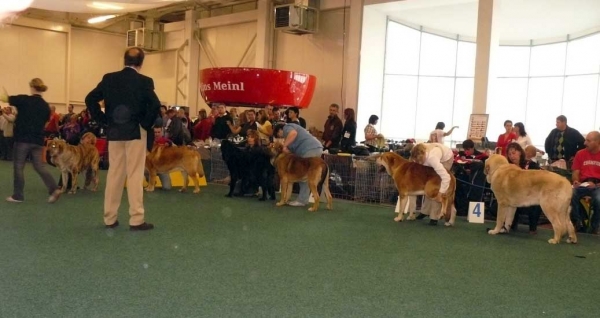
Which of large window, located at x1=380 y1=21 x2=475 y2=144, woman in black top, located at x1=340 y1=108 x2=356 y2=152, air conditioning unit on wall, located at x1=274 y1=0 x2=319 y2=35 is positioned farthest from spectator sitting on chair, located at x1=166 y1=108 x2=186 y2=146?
large window, located at x1=380 y1=21 x2=475 y2=144

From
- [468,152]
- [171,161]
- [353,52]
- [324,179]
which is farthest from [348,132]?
[353,52]

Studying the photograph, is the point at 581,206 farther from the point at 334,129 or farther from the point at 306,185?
the point at 334,129

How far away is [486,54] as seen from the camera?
1180 cm

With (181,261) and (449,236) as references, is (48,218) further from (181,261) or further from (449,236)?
(449,236)

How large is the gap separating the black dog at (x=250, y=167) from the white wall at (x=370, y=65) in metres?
6.25

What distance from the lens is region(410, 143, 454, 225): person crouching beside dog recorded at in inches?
261

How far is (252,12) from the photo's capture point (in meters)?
17.0

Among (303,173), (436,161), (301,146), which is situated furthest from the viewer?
(301,146)

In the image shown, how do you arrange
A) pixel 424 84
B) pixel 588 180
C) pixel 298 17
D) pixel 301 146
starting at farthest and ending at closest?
pixel 424 84, pixel 298 17, pixel 301 146, pixel 588 180

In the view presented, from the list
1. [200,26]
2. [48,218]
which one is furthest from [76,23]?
[48,218]

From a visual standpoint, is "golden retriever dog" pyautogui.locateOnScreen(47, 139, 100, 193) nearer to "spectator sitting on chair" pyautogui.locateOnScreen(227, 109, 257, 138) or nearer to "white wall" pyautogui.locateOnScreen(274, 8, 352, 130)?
"spectator sitting on chair" pyautogui.locateOnScreen(227, 109, 257, 138)

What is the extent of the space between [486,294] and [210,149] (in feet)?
24.9

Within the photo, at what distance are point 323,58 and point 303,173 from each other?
8.16 m

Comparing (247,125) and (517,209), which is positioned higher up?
(247,125)
